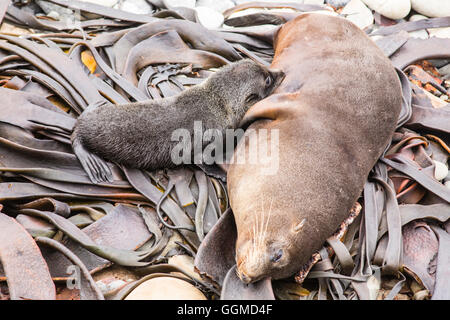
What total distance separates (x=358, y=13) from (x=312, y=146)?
9.66 ft

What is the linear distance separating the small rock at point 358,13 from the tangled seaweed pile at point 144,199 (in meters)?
0.87

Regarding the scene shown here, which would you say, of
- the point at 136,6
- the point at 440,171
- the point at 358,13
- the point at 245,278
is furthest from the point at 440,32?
the point at 245,278

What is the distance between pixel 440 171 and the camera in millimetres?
3863

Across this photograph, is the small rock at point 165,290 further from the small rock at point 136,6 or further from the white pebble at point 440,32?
the white pebble at point 440,32

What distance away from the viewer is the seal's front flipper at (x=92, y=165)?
138 inches

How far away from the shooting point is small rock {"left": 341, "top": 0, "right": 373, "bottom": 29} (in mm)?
5523

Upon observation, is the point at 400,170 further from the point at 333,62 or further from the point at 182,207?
the point at 182,207

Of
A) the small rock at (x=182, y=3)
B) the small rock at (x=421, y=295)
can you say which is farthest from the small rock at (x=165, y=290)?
the small rock at (x=182, y=3)

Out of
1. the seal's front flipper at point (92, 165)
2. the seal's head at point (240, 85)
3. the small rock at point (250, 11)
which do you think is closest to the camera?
the seal's front flipper at point (92, 165)

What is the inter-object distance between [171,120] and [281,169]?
103 cm

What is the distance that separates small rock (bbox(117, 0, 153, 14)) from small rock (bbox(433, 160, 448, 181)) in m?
3.38

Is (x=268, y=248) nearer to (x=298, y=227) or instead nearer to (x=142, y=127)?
(x=298, y=227)

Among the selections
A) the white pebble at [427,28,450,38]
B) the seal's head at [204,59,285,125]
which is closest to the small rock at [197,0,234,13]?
the seal's head at [204,59,285,125]

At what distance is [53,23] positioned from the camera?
493 cm
